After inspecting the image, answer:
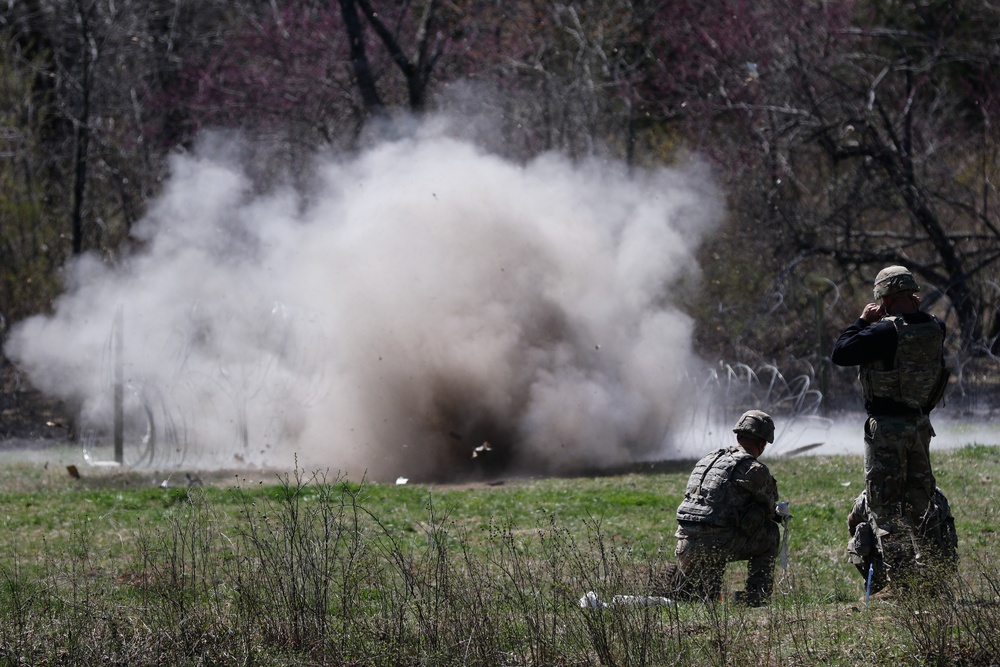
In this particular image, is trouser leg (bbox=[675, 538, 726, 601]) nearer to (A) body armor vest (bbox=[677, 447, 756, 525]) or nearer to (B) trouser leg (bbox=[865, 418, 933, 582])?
(A) body armor vest (bbox=[677, 447, 756, 525])

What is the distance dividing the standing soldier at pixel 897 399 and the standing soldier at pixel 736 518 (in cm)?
65

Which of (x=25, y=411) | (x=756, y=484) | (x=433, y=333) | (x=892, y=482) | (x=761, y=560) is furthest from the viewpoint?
(x=25, y=411)

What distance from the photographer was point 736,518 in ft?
26.2

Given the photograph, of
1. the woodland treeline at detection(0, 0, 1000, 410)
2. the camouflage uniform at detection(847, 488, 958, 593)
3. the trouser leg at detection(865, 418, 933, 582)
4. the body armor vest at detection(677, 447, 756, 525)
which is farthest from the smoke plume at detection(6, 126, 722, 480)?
the trouser leg at detection(865, 418, 933, 582)

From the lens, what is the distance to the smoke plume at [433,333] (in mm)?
16141

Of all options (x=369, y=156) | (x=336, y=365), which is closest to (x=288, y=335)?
(x=336, y=365)

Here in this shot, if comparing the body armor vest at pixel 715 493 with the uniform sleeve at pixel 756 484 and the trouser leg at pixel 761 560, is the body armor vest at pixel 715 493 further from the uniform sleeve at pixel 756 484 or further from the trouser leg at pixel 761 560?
the trouser leg at pixel 761 560

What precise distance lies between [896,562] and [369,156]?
1345cm

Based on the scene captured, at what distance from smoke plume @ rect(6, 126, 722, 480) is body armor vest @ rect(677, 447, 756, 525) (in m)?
7.30

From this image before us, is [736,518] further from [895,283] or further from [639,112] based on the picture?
[639,112]

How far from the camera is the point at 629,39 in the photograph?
2867cm

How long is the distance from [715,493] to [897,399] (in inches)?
49.5

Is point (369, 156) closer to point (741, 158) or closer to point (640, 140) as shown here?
point (741, 158)

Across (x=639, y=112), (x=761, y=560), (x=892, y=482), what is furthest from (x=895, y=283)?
(x=639, y=112)
